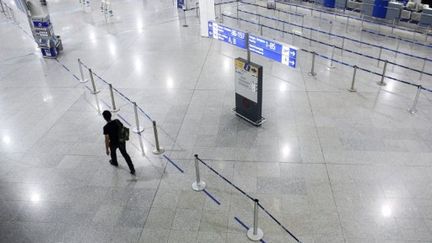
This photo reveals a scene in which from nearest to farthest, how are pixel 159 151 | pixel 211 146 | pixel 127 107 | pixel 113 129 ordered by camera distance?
pixel 113 129 → pixel 159 151 → pixel 211 146 → pixel 127 107

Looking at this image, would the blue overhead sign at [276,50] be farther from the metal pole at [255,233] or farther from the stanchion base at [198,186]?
the metal pole at [255,233]

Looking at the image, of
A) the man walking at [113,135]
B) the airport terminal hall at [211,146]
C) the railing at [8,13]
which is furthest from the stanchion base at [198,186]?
the railing at [8,13]

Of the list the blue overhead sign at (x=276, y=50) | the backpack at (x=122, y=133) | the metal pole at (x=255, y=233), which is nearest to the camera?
the metal pole at (x=255, y=233)

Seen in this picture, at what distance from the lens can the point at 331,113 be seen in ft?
30.6

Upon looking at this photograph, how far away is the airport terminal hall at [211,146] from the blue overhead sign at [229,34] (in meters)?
0.05

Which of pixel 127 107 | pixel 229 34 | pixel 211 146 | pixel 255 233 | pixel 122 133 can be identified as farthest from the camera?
pixel 229 34

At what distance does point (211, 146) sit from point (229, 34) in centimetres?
502

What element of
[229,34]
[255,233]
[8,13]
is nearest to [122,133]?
[255,233]

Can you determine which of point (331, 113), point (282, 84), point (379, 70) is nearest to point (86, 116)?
point (282, 84)

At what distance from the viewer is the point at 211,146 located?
26.8ft

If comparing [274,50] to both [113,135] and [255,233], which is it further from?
[255,233]

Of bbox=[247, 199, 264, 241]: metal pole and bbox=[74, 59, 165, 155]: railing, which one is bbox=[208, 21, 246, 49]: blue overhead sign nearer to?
bbox=[74, 59, 165, 155]: railing

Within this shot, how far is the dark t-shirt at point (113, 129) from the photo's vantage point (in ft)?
21.9

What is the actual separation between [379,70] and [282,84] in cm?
368
